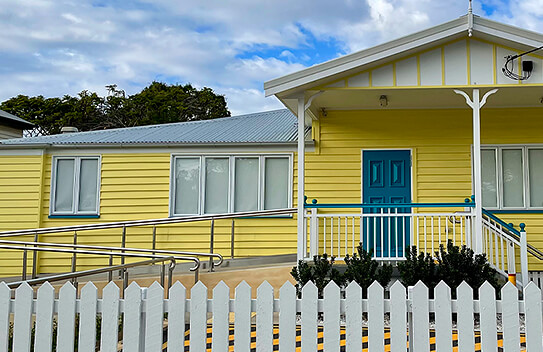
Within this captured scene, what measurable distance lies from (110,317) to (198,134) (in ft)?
28.3

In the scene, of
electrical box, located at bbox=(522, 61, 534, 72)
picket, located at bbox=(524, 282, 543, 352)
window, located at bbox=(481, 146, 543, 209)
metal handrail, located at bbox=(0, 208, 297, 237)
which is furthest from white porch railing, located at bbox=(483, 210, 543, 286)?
picket, located at bbox=(524, 282, 543, 352)

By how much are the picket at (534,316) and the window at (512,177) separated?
7481mm

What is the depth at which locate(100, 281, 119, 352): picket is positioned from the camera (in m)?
3.60

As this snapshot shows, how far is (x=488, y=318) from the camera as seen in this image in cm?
338

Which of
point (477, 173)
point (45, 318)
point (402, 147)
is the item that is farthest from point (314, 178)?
point (45, 318)

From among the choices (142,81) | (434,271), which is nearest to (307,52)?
(142,81)

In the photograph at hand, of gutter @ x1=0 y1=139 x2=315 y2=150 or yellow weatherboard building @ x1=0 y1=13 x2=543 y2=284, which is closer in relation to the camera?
yellow weatherboard building @ x1=0 y1=13 x2=543 y2=284

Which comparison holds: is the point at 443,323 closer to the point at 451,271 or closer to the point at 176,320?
the point at 176,320

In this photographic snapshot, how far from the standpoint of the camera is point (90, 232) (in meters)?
11.1

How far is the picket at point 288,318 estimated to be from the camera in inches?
136

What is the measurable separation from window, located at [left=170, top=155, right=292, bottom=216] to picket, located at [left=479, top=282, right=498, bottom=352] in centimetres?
768

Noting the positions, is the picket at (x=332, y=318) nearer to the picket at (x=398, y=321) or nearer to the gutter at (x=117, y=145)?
the picket at (x=398, y=321)

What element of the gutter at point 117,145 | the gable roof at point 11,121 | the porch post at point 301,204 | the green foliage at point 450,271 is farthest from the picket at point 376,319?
the gable roof at point 11,121

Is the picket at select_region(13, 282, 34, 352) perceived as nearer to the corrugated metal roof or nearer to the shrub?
the shrub
